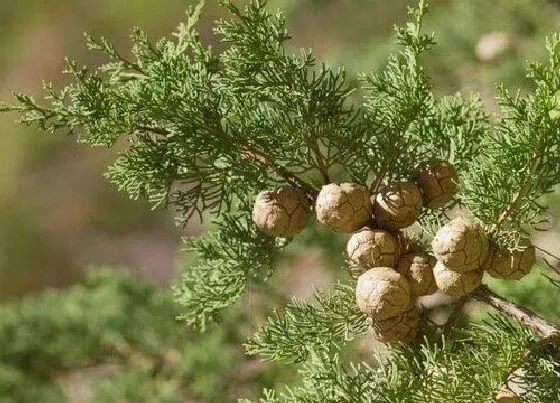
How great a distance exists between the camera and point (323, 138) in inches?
17.9

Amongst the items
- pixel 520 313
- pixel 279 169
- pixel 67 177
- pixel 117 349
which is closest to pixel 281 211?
pixel 279 169

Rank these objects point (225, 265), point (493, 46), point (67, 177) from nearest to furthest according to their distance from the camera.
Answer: point (225, 265)
point (493, 46)
point (67, 177)

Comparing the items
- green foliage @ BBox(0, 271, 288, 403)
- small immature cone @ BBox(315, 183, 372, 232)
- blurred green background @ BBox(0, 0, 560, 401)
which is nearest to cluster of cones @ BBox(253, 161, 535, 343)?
small immature cone @ BBox(315, 183, 372, 232)

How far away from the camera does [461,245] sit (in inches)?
15.6

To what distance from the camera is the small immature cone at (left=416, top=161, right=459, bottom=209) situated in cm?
44

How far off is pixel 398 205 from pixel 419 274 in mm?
37

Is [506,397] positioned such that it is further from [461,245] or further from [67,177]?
[67,177]

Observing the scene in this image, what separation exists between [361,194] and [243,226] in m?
0.11

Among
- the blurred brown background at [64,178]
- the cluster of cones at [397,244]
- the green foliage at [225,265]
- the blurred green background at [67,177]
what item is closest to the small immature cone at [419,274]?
the cluster of cones at [397,244]

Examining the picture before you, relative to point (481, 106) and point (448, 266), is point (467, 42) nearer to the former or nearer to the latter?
point (481, 106)

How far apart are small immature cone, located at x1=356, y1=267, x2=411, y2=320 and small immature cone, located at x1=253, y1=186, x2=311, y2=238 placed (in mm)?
54

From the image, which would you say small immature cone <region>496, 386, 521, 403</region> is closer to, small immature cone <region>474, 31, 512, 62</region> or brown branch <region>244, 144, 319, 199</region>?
brown branch <region>244, 144, 319, 199</region>

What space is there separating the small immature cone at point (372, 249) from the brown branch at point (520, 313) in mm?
53

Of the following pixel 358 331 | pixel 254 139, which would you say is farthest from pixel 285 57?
pixel 358 331
